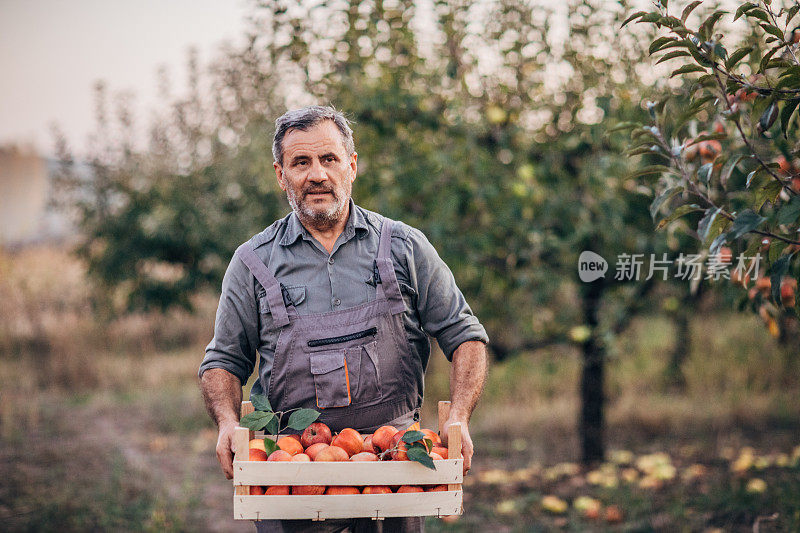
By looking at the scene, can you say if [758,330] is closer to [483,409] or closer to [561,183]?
[483,409]

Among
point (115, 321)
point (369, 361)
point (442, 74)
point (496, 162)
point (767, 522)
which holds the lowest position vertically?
point (767, 522)

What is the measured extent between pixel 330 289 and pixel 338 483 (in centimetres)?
64

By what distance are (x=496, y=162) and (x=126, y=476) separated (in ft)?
11.4

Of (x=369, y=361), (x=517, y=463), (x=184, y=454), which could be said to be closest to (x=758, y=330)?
(x=517, y=463)

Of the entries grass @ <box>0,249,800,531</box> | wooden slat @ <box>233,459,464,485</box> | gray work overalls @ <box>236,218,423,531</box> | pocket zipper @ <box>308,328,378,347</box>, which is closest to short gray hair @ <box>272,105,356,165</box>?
gray work overalls @ <box>236,218,423,531</box>

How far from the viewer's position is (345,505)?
190 centimetres

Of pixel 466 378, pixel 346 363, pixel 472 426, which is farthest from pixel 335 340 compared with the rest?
pixel 472 426

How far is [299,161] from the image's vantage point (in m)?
2.28

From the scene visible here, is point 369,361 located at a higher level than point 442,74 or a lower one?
lower

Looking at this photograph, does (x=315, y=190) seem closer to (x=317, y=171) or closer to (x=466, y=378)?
(x=317, y=171)

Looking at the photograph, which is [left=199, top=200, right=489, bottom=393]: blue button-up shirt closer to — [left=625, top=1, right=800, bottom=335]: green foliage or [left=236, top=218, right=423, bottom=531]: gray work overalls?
[left=236, top=218, right=423, bottom=531]: gray work overalls

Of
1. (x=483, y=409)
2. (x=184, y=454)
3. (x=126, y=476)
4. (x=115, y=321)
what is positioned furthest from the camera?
(x=115, y=321)

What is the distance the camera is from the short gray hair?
2.28 meters

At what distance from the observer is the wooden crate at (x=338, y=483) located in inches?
73.4
